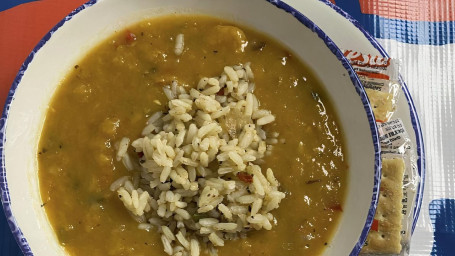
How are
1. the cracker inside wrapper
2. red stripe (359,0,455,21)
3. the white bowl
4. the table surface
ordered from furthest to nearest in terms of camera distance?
red stripe (359,0,455,21), the table surface, the cracker inside wrapper, the white bowl

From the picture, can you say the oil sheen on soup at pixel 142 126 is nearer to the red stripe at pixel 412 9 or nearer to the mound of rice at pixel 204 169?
the mound of rice at pixel 204 169

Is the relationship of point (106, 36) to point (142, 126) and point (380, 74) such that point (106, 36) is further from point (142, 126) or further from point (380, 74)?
point (380, 74)

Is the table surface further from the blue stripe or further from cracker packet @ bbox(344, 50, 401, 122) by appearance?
cracker packet @ bbox(344, 50, 401, 122)

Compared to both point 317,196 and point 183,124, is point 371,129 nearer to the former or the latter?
point 317,196

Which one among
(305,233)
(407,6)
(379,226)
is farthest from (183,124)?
(407,6)

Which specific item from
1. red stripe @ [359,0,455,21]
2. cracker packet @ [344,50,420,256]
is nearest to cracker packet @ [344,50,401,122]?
cracker packet @ [344,50,420,256]

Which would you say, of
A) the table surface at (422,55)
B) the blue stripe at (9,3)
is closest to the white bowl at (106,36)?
the table surface at (422,55)
